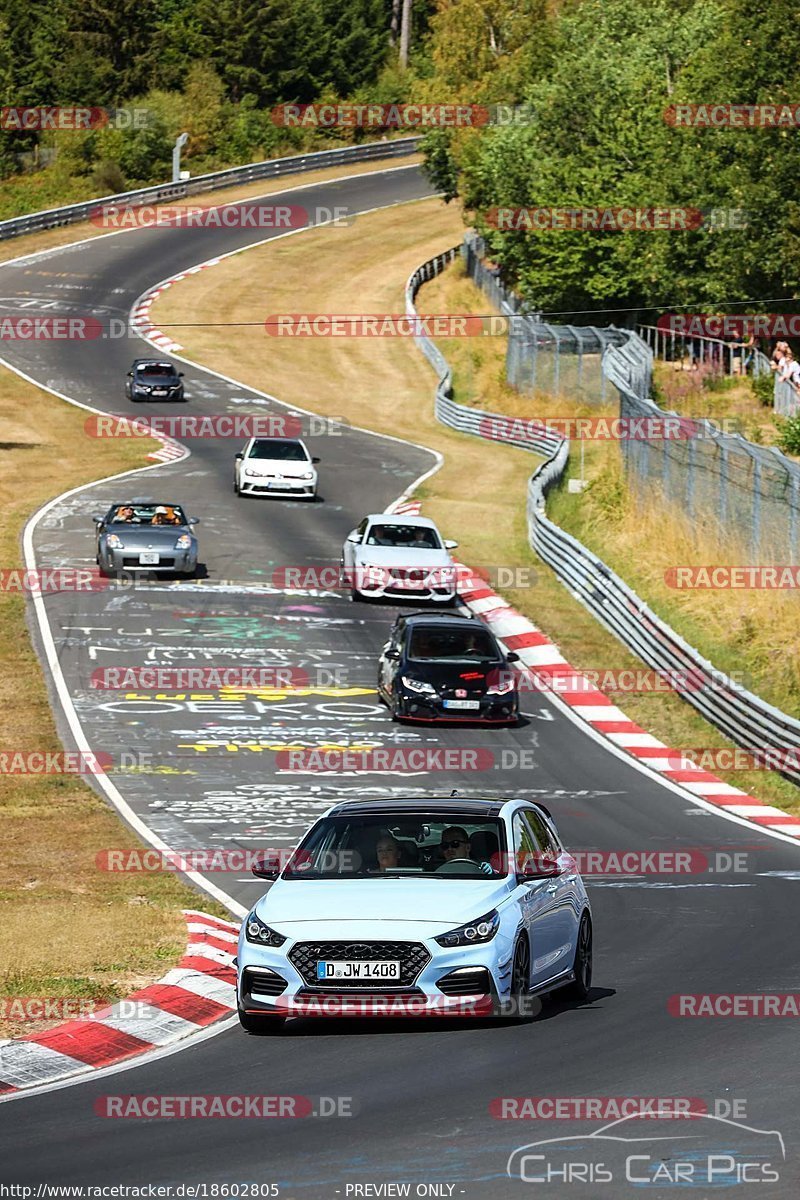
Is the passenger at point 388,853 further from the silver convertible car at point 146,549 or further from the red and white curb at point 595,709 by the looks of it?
the silver convertible car at point 146,549

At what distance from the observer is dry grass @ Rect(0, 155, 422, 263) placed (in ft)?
287

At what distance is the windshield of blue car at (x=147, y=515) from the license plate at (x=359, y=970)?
2691 centimetres

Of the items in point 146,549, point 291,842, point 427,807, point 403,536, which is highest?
point 427,807

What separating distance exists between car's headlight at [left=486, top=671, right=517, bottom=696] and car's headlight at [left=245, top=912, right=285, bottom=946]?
1652 centimetres

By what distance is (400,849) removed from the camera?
12.7 metres

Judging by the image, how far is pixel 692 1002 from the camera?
1268 cm

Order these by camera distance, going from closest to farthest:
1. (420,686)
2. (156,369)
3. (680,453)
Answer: (420,686)
(680,453)
(156,369)

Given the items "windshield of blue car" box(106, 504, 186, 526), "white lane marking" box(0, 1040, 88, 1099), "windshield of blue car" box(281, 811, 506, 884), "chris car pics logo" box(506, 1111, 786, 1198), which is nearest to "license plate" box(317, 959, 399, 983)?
"windshield of blue car" box(281, 811, 506, 884)

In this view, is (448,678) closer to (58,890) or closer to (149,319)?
(58,890)

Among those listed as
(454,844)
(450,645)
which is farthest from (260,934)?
(450,645)

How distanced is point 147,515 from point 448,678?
38.6 ft

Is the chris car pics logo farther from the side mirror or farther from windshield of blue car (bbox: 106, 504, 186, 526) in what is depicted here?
windshield of blue car (bbox: 106, 504, 186, 526)

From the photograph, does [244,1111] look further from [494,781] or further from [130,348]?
[130,348]

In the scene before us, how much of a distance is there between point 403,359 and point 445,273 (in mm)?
13772
